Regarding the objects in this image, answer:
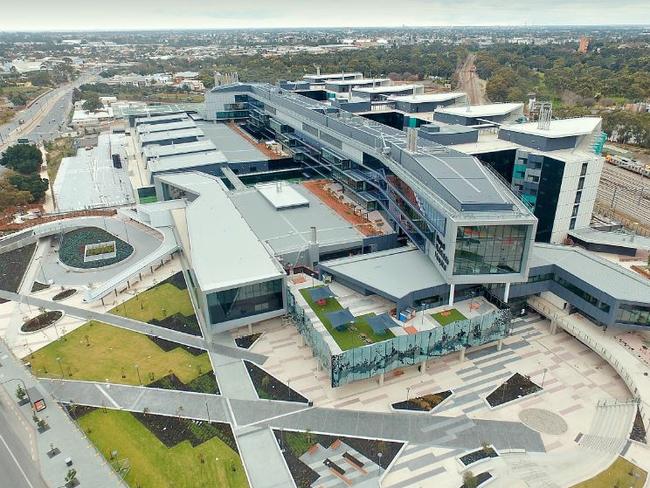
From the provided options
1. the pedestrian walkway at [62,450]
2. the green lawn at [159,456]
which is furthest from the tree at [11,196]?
the green lawn at [159,456]

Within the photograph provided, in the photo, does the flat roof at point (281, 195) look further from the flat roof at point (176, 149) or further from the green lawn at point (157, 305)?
the green lawn at point (157, 305)

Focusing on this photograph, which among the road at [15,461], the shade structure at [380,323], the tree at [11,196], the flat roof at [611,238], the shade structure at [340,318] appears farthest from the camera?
the tree at [11,196]

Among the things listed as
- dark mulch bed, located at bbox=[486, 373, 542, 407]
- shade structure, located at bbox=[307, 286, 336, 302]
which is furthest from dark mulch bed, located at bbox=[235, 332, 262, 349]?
dark mulch bed, located at bbox=[486, 373, 542, 407]

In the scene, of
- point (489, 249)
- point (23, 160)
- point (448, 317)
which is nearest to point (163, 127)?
point (23, 160)

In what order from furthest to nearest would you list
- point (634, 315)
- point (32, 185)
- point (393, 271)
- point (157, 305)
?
point (32, 185), point (157, 305), point (393, 271), point (634, 315)

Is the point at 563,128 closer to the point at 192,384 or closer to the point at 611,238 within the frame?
the point at 611,238

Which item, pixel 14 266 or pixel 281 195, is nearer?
pixel 14 266

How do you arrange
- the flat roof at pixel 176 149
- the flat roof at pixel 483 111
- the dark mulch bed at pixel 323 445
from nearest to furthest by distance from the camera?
the dark mulch bed at pixel 323 445, the flat roof at pixel 483 111, the flat roof at pixel 176 149
